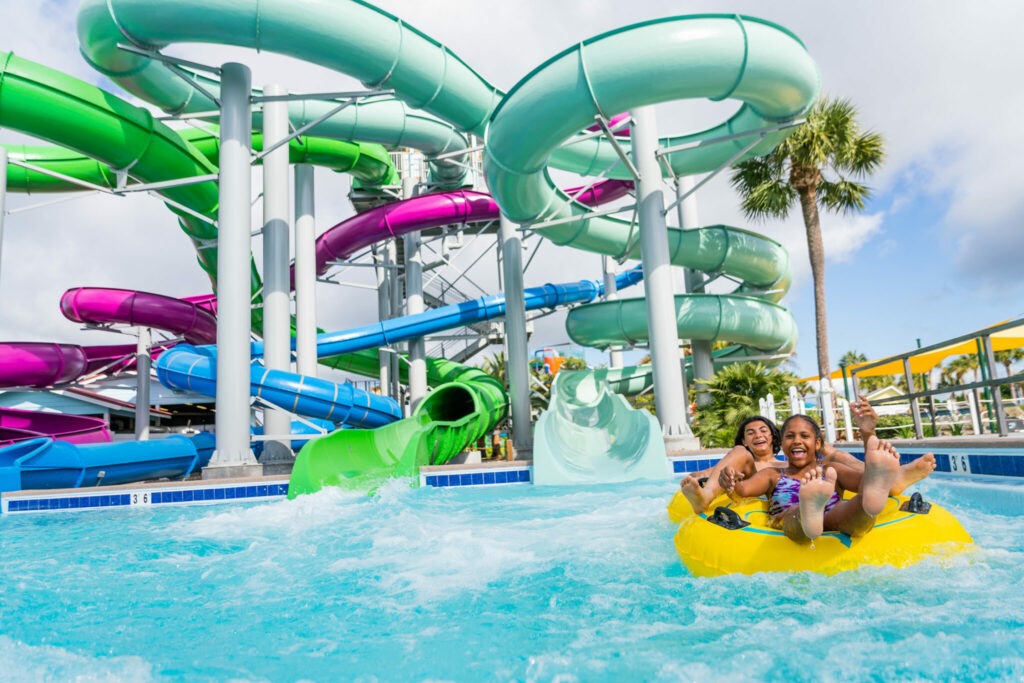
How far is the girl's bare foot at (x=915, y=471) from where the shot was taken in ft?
7.30

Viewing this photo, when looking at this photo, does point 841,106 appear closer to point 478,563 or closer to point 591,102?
point 591,102

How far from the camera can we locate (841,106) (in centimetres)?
1132

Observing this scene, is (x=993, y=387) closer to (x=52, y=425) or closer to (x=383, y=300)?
(x=383, y=300)

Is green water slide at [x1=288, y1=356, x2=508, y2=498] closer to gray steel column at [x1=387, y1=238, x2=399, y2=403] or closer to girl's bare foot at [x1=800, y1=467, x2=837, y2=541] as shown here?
gray steel column at [x1=387, y1=238, x2=399, y2=403]

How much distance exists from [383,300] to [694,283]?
23.2ft

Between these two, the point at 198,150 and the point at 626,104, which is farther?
the point at 198,150

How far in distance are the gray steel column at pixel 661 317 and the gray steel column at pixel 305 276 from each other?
17.8 feet

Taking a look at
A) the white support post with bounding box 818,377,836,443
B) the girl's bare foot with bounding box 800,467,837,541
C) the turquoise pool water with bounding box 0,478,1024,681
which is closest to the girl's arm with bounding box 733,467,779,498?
the turquoise pool water with bounding box 0,478,1024,681

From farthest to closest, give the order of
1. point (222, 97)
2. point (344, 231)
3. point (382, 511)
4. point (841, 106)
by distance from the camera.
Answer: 1. point (344, 231)
2. point (841, 106)
3. point (222, 97)
4. point (382, 511)

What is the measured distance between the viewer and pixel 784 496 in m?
2.75

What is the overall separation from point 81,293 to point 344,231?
4.95 m

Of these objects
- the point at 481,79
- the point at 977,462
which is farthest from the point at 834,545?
the point at 481,79

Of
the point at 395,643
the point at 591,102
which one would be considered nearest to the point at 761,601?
the point at 395,643

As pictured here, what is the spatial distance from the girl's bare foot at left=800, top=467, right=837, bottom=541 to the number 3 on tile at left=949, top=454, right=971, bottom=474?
3.67 meters
